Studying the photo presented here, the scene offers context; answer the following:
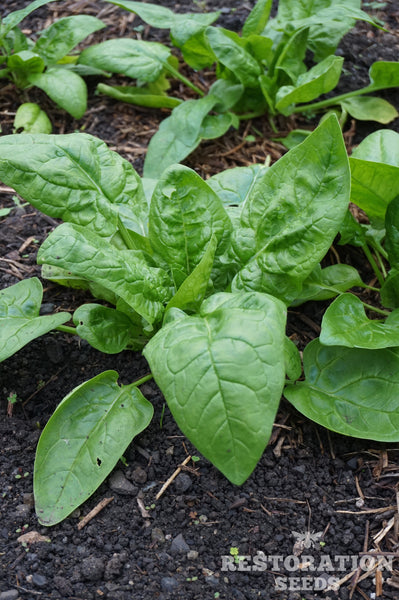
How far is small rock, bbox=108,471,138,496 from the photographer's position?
211 cm

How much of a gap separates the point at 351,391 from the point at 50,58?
8.04 feet

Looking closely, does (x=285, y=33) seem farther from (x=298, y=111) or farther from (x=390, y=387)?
(x=390, y=387)

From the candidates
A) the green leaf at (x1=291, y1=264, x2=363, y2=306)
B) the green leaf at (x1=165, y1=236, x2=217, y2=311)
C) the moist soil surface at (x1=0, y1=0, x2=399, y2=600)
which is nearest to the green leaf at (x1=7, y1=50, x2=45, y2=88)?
the moist soil surface at (x1=0, y1=0, x2=399, y2=600)

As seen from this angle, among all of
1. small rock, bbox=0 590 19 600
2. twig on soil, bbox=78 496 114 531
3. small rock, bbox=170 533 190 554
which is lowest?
small rock, bbox=170 533 190 554

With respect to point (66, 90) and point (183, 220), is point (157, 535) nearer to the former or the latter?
point (183, 220)

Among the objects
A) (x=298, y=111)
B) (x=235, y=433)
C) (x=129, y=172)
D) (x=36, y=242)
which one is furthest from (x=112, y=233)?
(x=298, y=111)

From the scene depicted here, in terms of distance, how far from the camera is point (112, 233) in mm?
2326

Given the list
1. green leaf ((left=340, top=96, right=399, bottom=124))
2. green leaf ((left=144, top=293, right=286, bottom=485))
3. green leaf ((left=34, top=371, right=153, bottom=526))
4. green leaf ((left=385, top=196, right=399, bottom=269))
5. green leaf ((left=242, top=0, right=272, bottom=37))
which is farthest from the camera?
green leaf ((left=340, top=96, right=399, bottom=124))

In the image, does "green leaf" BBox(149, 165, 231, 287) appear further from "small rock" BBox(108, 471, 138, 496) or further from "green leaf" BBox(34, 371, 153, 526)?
"small rock" BBox(108, 471, 138, 496)

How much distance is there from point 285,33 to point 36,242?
67.4 inches

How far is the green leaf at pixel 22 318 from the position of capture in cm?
218

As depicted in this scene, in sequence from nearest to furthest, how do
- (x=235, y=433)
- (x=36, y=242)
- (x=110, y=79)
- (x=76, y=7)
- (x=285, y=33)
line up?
1. (x=235, y=433)
2. (x=36, y=242)
3. (x=285, y=33)
4. (x=110, y=79)
5. (x=76, y=7)

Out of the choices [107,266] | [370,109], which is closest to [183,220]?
[107,266]

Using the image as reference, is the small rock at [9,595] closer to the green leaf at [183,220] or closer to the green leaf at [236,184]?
the green leaf at [183,220]
